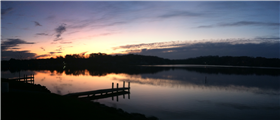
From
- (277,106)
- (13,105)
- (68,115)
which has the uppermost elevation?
A: (13,105)

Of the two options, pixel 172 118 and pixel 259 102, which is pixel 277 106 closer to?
pixel 259 102

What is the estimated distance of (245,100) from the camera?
23.8 metres

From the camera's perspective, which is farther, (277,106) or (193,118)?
(277,106)

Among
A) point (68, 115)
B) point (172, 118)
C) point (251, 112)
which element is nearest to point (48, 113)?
point (68, 115)

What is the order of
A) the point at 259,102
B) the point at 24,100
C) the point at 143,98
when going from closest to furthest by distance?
the point at 24,100, the point at 259,102, the point at 143,98

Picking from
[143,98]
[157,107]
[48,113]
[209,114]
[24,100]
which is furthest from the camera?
[143,98]

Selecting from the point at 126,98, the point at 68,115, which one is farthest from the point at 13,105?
the point at 126,98

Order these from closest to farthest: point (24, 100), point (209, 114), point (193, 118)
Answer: point (24, 100) → point (193, 118) → point (209, 114)

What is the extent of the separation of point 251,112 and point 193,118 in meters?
7.16

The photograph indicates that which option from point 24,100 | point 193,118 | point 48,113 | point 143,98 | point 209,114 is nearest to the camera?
point 48,113

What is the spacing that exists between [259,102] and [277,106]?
2.07m

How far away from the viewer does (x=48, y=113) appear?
10.4m

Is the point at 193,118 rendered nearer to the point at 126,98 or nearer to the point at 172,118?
the point at 172,118

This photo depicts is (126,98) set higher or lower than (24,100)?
lower
